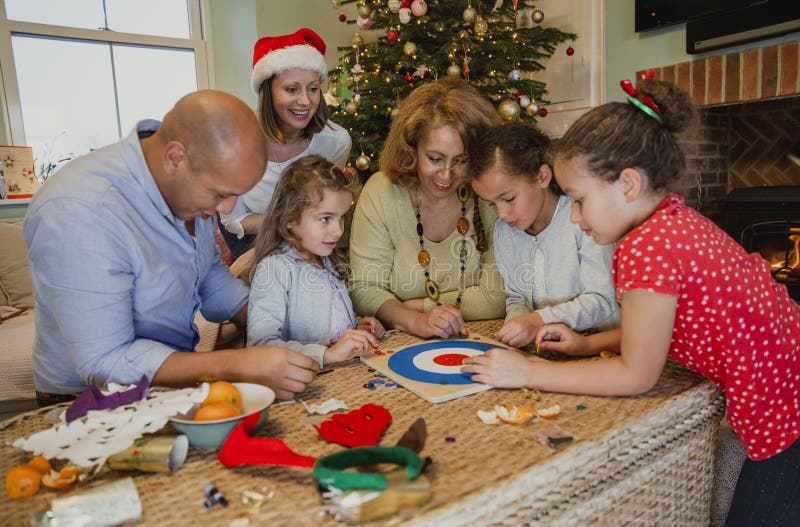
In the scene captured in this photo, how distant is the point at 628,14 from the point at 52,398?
12.0 feet

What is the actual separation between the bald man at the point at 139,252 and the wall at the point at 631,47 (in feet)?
9.99

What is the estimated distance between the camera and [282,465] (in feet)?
2.44

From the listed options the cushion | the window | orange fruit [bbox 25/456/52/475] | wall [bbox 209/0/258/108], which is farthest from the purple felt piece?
wall [bbox 209/0/258/108]

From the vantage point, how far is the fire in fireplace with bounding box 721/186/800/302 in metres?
2.86

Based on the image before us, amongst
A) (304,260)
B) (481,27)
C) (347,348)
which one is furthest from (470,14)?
(347,348)

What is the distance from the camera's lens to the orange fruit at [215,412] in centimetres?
79

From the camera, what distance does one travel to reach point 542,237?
4.65ft

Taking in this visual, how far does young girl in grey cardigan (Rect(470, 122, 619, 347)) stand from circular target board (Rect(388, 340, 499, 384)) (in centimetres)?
16

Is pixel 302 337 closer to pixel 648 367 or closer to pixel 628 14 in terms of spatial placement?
pixel 648 367

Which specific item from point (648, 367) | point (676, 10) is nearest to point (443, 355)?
point (648, 367)

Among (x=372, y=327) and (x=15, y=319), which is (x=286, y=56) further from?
(x=15, y=319)

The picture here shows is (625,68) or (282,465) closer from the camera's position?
(282,465)

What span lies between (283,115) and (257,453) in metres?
1.58

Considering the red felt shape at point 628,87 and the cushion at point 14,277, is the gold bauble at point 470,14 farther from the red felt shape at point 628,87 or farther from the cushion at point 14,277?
the cushion at point 14,277
